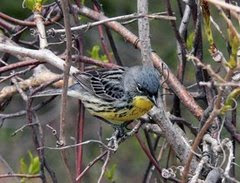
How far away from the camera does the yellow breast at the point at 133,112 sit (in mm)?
3766

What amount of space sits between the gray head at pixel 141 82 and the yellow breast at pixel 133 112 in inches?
1.5

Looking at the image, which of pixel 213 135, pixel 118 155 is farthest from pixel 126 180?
pixel 213 135

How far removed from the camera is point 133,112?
391 cm

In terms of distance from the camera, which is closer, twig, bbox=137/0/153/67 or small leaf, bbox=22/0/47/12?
twig, bbox=137/0/153/67

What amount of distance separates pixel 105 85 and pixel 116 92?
77mm

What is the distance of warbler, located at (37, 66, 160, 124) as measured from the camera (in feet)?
12.3

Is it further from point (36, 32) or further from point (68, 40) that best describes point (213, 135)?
point (36, 32)

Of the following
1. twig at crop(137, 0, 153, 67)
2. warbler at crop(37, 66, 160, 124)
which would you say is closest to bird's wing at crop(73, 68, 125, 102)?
warbler at crop(37, 66, 160, 124)

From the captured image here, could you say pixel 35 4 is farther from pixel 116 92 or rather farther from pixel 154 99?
pixel 116 92

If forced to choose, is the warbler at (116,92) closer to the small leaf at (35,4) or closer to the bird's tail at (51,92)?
the bird's tail at (51,92)

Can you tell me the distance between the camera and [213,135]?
9.49ft

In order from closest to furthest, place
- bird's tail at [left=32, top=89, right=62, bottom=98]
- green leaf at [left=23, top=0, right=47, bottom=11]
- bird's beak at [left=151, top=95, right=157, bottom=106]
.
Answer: green leaf at [left=23, top=0, right=47, bottom=11]
bird's beak at [left=151, top=95, right=157, bottom=106]
bird's tail at [left=32, top=89, right=62, bottom=98]

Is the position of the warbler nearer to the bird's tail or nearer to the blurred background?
the bird's tail

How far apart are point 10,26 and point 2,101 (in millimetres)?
409
